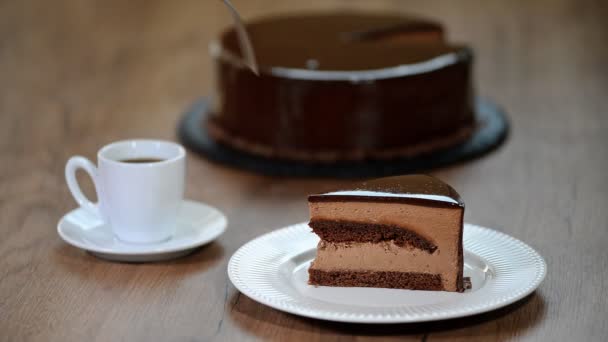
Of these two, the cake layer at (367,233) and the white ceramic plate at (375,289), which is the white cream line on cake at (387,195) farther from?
the white ceramic plate at (375,289)

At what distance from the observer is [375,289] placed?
158 centimetres

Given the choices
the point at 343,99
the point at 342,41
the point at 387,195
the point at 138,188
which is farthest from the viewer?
the point at 342,41

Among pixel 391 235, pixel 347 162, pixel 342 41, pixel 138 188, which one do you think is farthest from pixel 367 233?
pixel 342 41

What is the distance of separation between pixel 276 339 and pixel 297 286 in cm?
14

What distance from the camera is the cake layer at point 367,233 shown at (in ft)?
5.18

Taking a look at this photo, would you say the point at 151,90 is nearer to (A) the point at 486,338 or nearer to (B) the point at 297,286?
(B) the point at 297,286

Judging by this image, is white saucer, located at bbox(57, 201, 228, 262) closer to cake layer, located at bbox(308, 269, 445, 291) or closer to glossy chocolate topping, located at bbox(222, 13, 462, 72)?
cake layer, located at bbox(308, 269, 445, 291)

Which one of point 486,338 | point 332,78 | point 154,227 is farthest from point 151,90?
point 486,338

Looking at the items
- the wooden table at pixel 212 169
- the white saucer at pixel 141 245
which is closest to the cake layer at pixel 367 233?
the wooden table at pixel 212 169

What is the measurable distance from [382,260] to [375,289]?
0.06 meters

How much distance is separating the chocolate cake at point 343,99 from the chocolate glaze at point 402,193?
32.5 inches

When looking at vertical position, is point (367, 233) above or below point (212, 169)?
above

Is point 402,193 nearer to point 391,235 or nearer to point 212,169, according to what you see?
point 391,235

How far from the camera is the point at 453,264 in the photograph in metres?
1.56
